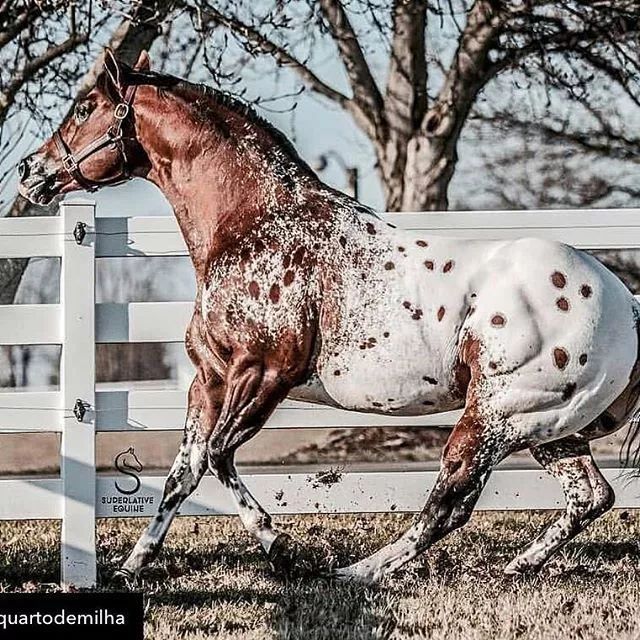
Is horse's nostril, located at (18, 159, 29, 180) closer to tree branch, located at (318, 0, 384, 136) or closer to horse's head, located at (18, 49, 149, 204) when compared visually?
horse's head, located at (18, 49, 149, 204)

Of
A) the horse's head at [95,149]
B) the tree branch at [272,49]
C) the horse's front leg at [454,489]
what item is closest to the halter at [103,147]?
the horse's head at [95,149]

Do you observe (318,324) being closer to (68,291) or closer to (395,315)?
(395,315)

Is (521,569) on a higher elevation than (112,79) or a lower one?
lower

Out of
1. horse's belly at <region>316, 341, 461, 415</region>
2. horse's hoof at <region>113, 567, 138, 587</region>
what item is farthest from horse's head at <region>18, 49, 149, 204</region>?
horse's hoof at <region>113, 567, 138, 587</region>

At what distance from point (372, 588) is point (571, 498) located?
1.01 m

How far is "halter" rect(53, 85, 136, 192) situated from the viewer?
5574 mm

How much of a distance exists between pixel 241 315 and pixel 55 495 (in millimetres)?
1517

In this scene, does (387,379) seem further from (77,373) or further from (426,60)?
(426,60)

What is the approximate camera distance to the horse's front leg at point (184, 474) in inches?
216

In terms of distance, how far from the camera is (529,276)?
5082mm

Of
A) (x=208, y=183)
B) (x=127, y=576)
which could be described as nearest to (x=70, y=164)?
(x=208, y=183)

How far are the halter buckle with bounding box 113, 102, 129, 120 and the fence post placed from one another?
2.13 ft

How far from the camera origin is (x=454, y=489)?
16.6 ft

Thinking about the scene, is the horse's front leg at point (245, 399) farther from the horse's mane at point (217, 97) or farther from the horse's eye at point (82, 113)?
the horse's eye at point (82, 113)
